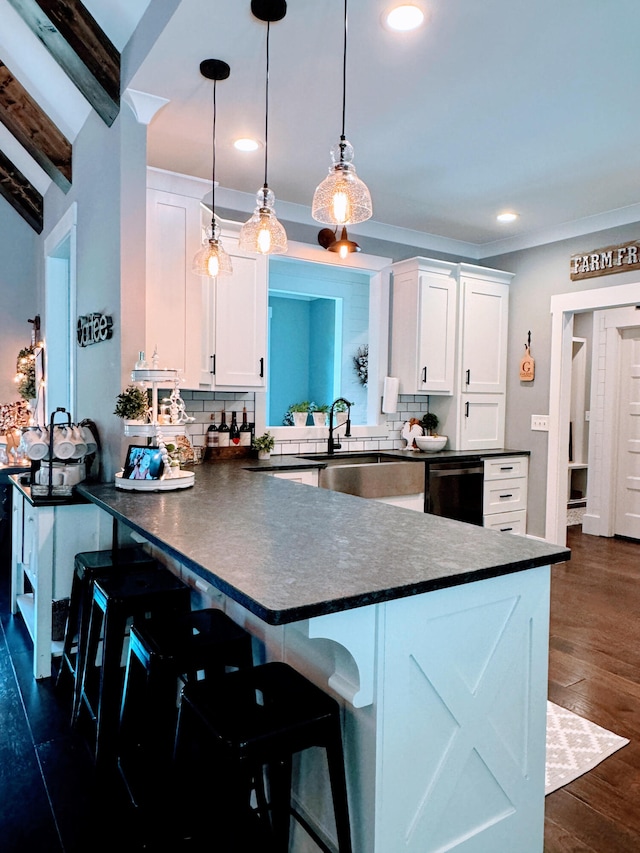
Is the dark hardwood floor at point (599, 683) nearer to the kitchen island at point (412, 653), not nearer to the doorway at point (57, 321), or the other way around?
the kitchen island at point (412, 653)

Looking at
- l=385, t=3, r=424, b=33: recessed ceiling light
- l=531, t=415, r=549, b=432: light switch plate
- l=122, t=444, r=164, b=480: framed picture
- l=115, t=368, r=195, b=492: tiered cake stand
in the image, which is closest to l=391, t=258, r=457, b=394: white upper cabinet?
l=531, t=415, r=549, b=432: light switch plate

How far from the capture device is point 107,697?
2.00m

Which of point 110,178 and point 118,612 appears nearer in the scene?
point 118,612

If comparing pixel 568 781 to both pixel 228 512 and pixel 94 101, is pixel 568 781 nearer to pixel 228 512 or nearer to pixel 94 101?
pixel 228 512

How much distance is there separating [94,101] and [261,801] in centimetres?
312

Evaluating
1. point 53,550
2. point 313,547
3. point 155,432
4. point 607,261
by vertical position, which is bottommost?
point 53,550

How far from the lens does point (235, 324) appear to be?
3.85 metres

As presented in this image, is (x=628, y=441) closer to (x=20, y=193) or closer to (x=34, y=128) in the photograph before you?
(x=34, y=128)

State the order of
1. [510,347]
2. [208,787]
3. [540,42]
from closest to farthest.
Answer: [208,787]
[540,42]
[510,347]

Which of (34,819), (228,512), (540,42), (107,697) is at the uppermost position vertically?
(540,42)

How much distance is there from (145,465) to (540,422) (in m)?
3.69

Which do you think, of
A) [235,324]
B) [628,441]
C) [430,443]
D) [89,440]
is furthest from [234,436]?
[628,441]

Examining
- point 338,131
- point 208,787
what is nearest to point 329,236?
point 338,131

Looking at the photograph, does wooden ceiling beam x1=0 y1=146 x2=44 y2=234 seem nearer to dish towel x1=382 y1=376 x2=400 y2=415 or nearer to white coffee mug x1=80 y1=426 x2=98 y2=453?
white coffee mug x1=80 y1=426 x2=98 y2=453
